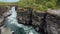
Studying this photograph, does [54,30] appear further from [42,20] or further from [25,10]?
[25,10]

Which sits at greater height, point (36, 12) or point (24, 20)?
point (36, 12)

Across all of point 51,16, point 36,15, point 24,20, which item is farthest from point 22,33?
point 51,16

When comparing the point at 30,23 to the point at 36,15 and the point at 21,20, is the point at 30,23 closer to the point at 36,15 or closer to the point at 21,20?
the point at 21,20

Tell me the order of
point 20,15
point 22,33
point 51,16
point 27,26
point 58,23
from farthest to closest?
point 20,15 → point 27,26 → point 22,33 → point 51,16 → point 58,23

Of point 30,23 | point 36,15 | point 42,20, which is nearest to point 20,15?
point 30,23

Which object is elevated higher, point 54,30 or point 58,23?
point 58,23

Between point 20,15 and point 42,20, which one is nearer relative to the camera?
point 42,20

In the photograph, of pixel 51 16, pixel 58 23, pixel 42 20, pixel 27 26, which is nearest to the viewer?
pixel 58 23

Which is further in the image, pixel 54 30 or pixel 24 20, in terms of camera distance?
pixel 24 20

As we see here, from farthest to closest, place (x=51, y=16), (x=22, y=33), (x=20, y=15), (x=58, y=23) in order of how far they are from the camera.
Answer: (x=20, y=15), (x=22, y=33), (x=51, y=16), (x=58, y=23)
